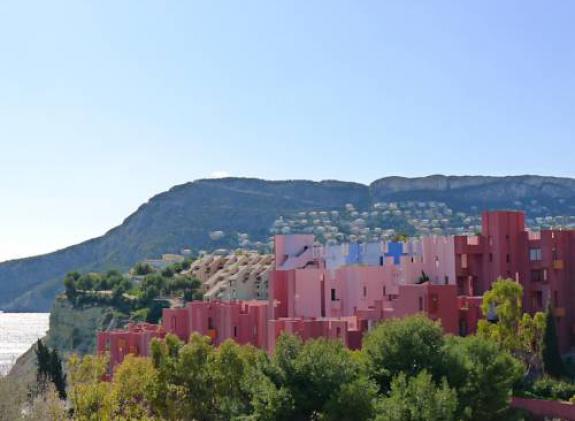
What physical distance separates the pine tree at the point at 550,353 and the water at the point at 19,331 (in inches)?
3107

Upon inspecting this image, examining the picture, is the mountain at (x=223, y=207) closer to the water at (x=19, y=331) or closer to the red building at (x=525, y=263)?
the water at (x=19, y=331)

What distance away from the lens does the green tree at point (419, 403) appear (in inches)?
954

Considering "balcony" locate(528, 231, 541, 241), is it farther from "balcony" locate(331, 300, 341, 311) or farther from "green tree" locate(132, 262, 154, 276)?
"green tree" locate(132, 262, 154, 276)

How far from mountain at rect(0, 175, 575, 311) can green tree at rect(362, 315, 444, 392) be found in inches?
4913

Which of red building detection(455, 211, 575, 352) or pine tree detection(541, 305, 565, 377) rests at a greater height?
red building detection(455, 211, 575, 352)

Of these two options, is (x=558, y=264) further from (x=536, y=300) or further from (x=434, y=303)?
(x=434, y=303)

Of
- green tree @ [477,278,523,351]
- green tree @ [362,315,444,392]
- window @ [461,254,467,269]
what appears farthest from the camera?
window @ [461,254,467,269]

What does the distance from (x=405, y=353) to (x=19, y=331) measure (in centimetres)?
13497

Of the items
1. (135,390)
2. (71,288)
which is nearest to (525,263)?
Answer: (135,390)

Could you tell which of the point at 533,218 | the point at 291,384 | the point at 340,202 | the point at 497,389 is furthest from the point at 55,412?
the point at 340,202

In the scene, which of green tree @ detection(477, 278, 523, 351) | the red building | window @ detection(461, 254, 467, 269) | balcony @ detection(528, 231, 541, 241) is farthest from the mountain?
green tree @ detection(477, 278, 523, 351)

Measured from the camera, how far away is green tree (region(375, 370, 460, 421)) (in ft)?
79.5

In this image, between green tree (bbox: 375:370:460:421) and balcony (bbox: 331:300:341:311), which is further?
balcony (bbox: 331:300:341:311)

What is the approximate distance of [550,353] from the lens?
1432 inches
